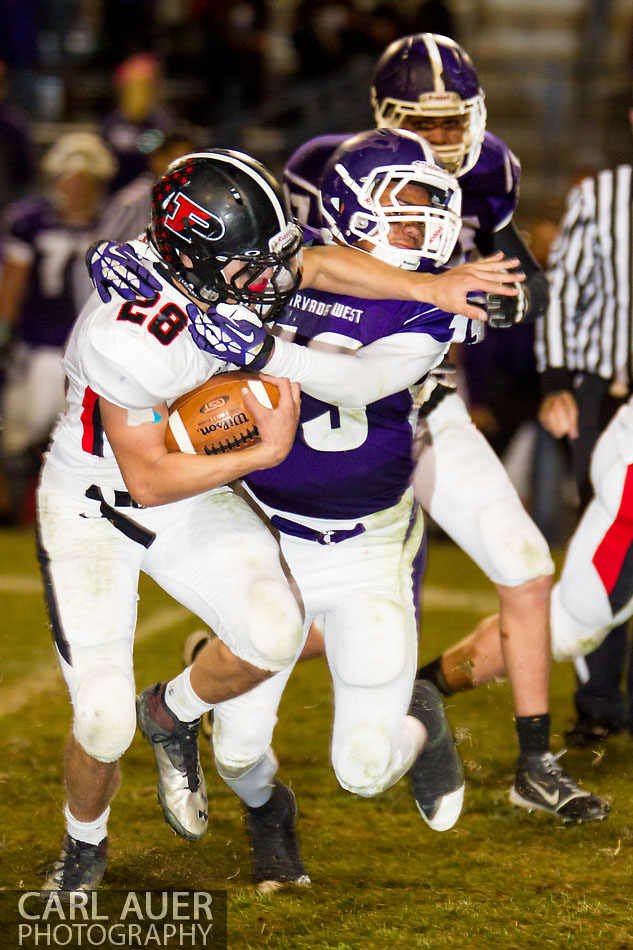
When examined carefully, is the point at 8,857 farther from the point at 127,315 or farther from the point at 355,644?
the point at 127,315

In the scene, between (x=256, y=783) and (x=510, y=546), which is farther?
(x=510, y=546)

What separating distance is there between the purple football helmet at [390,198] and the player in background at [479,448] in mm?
246

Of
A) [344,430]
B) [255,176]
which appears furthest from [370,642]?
[255,176]

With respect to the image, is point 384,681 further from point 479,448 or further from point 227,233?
point 227,233

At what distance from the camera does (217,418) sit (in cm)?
274

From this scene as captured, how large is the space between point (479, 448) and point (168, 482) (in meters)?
1.02

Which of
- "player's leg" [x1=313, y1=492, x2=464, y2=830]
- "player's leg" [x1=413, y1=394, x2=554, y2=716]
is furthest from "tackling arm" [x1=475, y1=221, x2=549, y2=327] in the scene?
"player's leg" [x1=313, y1=492, x2=464, y2=830]

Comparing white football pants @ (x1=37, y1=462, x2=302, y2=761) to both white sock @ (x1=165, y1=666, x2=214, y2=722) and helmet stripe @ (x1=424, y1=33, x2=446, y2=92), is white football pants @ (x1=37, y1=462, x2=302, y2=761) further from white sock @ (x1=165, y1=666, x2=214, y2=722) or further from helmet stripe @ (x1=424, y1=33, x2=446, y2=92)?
helmet stripe @ (x1=424, y1=33, x2=446, y2=92)

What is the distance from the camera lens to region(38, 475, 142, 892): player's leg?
2.62 meters

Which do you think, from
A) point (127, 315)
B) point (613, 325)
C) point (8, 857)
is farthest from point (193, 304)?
point (613, 325)

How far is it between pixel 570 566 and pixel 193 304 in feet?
4.64

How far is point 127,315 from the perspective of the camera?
8.66 feet

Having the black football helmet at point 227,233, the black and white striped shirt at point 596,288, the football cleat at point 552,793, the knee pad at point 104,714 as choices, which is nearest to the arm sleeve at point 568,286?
the black and white striped shirt at point 596,288

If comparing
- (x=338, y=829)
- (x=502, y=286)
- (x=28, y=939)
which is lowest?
(x=338, y=829)
